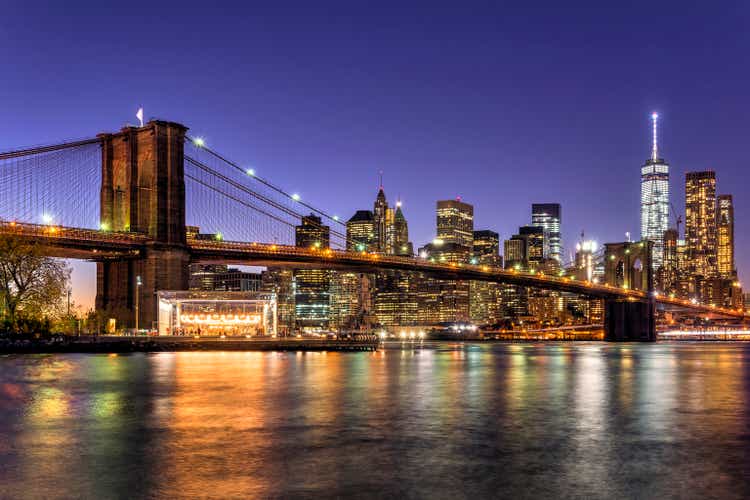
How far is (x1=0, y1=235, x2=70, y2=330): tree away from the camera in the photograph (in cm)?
5888

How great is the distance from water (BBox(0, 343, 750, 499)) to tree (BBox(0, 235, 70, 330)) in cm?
2409

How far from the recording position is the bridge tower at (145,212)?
73812 mm

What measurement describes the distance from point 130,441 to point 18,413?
22.0ft

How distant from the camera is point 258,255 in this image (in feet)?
268

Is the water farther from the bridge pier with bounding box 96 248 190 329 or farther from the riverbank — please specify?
the bridge pier with bounding box 96 248 190 329

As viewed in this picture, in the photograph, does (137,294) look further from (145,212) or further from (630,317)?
(630,317)

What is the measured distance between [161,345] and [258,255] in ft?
58.4

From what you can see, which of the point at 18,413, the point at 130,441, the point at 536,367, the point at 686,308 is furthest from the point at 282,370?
the point at 686,308

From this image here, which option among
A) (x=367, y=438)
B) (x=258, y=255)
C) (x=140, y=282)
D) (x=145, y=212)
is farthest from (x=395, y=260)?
(x=367, y=438)

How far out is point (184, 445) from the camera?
59.5 ft

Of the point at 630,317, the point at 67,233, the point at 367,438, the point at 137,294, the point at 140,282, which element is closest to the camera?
the point at 367,438

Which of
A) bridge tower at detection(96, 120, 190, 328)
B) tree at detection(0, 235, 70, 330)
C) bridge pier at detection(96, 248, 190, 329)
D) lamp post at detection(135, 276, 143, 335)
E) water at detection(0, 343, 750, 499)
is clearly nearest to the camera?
water at detection(0, 343, 750, 499)

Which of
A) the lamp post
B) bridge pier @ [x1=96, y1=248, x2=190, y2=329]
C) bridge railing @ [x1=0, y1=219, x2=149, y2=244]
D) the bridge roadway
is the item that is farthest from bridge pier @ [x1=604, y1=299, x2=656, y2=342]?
bridge railing @ [x1=0, y1=219, x2=149, y2=244]

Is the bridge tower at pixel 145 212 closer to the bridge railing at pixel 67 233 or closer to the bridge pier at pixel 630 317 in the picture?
the bridge railing at pixel 67 233
